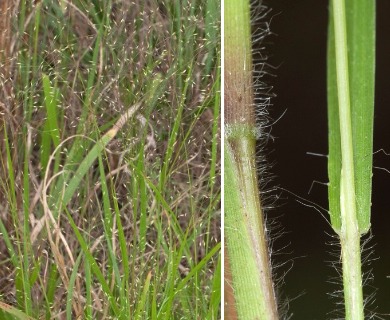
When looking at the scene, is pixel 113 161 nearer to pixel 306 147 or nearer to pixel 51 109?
pixel 51 109

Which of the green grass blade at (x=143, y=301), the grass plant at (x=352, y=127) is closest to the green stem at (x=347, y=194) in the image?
the grass plant at (x=352, y=127)

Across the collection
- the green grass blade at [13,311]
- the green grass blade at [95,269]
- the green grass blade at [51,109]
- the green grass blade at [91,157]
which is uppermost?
the green grass blade at [51,109]

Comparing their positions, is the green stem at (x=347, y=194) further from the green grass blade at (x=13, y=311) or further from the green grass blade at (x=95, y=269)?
the green grass blade at (x=13, y=311)

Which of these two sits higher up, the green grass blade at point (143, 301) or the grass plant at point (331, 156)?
the grass plant at point (331, 156)

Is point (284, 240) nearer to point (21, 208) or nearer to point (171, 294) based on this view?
point (171, 294)

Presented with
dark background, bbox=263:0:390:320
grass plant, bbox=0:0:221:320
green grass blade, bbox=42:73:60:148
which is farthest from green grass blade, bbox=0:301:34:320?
dark background, bbox=263:0:390:320

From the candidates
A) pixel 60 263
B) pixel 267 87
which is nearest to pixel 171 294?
pixel 60 263

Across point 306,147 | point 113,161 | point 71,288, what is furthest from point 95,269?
point 306,147

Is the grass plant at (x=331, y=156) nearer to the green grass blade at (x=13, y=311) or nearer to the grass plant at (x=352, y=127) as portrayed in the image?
the grass plant at (x=352, y=127)
